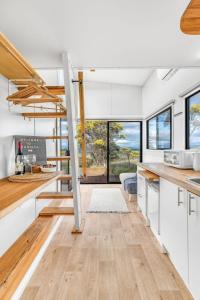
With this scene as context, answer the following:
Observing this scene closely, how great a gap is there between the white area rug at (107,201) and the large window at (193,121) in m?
1.64

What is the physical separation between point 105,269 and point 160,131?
3.39 meters

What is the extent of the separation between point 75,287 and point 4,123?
1.49 meters

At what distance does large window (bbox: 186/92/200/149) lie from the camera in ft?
10.0

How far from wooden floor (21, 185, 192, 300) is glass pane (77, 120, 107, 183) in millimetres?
3576

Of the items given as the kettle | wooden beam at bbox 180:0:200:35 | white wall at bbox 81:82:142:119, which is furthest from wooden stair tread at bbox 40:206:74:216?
white wall at bbox 81:82:142:119

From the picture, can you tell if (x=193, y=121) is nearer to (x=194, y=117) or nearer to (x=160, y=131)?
(x=194, y=117)

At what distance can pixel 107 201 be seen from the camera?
4.54 metres

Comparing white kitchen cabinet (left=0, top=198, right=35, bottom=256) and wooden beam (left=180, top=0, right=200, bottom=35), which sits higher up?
wooden beam (left=180, top=0, right=200, bottom=35)

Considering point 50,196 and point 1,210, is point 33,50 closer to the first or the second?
point 50,196

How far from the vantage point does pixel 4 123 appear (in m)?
1.82

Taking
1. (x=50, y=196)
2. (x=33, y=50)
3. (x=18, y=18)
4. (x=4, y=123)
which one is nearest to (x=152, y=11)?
(x=18, y=18)

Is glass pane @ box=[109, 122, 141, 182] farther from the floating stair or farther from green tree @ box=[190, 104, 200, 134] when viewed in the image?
the floating stair

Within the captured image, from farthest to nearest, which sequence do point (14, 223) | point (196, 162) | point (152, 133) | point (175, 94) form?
point (152, 133)
point (175, 94)
point (196, 162)
point (14, 223)

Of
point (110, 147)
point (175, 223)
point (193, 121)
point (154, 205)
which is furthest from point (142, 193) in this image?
point (110, 147)
